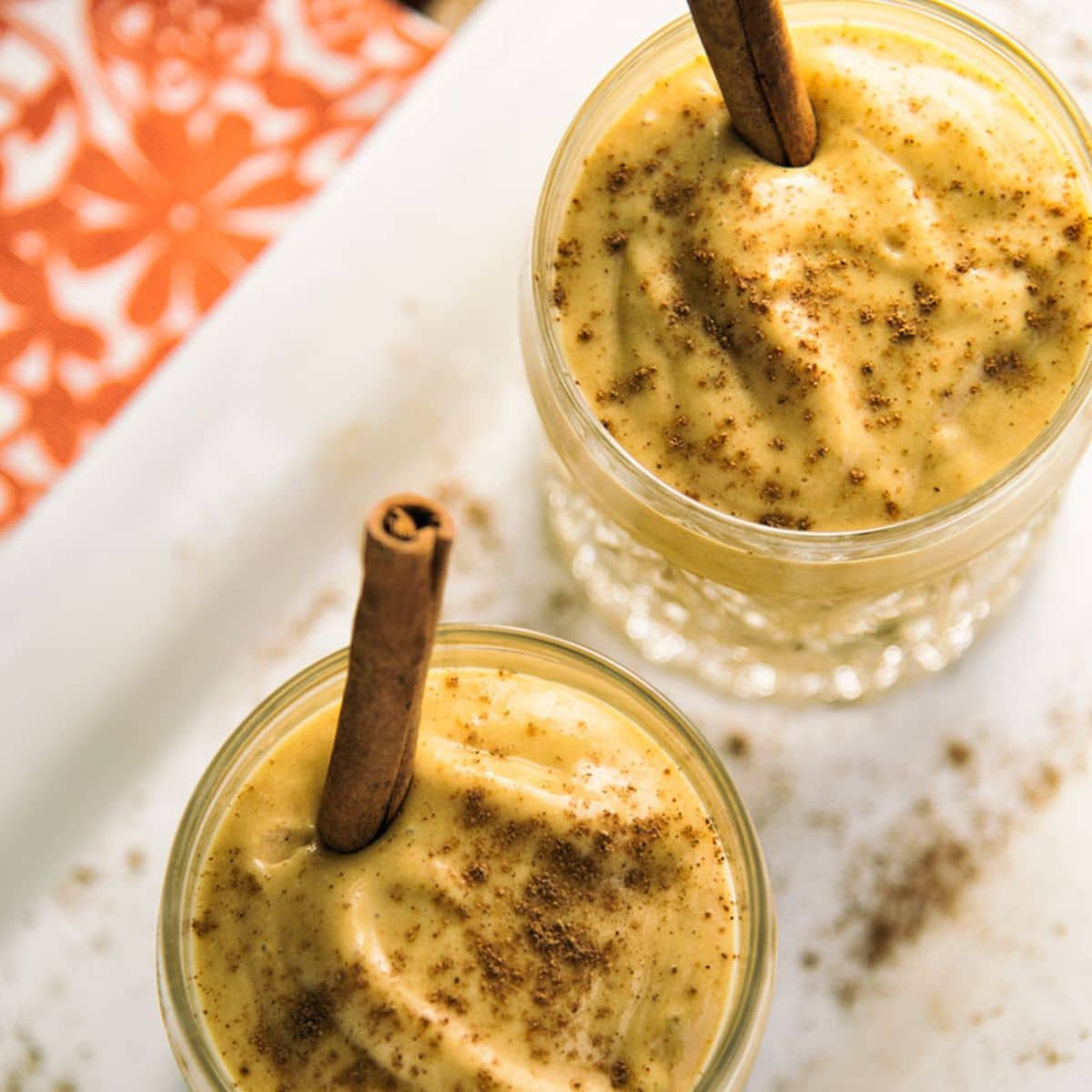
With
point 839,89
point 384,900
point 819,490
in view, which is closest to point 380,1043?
point 384,900

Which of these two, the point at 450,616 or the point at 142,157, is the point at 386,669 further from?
the point at 142,157

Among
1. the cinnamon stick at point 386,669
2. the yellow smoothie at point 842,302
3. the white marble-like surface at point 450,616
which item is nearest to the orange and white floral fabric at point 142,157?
the white marble-like surface at point 450,616

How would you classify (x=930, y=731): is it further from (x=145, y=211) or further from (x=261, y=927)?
(x=145, y=211)

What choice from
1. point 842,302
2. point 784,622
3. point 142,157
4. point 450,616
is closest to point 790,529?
point 842,302

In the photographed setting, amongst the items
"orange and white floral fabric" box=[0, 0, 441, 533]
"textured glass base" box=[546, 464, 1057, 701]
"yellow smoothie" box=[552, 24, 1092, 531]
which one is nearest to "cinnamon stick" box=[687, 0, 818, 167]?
"yellow smoothie" box=[552, 24, 1092, 531]

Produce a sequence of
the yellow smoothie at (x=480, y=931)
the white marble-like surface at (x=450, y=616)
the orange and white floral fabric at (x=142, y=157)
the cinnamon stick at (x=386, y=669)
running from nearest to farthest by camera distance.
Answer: the cinnamon stick at (x=386, y=669), the yellow smoothie at (x=480, y=931), the white marble-like surface at (x=450, y=616), the orange and white floral fabric at (x=142, y=157)

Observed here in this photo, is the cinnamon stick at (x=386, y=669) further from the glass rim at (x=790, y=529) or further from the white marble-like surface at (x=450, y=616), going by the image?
the white marble-like surface at (x=450, y=616)

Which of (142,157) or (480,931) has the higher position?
(142,157)
